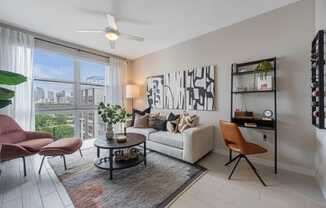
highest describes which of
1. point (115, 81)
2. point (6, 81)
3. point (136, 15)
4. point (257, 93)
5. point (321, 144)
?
point (136, 15)

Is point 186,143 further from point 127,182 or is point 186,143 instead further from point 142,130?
point 142,130

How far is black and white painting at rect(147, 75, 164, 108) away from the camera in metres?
4.29

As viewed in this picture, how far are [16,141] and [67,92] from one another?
1.65 meters

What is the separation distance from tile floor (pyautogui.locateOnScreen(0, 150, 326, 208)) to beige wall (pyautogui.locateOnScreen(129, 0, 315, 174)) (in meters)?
0.41

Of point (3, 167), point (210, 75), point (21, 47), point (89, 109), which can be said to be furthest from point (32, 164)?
point (210, 75)

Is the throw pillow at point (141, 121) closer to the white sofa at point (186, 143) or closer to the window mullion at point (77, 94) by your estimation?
the white sofa at point (186, 143)

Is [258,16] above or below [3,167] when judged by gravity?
above

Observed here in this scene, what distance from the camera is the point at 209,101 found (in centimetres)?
331

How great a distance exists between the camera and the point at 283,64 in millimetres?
2465

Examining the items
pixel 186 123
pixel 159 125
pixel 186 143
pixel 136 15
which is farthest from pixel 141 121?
pixel 136 15

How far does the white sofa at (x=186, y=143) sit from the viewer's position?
8.55 feet

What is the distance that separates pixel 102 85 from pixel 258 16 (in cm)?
408

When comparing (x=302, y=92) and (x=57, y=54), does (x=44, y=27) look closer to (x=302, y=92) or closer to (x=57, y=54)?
(x=57, y=54)

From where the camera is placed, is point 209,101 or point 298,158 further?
point 209,101
